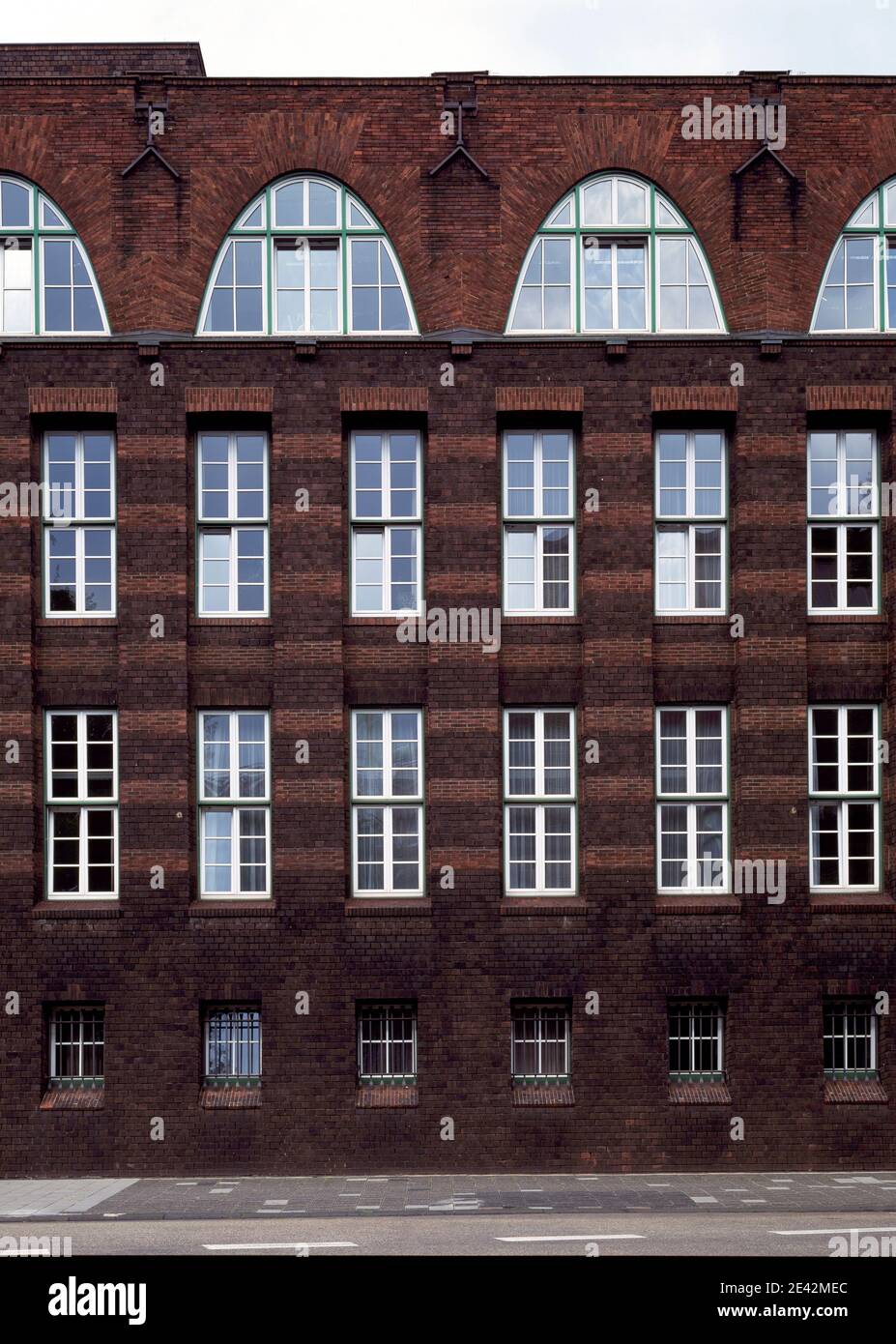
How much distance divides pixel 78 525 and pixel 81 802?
12.5 ft

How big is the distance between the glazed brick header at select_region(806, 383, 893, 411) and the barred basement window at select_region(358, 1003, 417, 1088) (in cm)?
989

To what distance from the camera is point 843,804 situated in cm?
1883

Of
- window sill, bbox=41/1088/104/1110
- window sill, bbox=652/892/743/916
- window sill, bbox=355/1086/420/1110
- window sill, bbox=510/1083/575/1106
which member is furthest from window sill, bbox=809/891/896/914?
window sill, bbox=41/1088/104/1110

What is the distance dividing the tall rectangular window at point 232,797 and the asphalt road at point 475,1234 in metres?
5.00

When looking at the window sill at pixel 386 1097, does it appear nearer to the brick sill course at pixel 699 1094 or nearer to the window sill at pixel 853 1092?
the brick sill course at pixel 699 1094

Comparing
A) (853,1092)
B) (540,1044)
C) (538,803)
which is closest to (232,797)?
(538,803)

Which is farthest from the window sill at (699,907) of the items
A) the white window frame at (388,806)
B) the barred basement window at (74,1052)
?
the barred basement window at (74,1052)

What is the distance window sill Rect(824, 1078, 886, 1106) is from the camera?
18125 mm

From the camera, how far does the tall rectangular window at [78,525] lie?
1881cm

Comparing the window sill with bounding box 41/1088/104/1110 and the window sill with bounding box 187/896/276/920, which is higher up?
the window sill with bounding box 187/896/276/920

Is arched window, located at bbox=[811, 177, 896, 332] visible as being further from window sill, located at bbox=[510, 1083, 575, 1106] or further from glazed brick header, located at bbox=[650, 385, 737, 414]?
window sill, located at bbox=[510, 1083, 575, 1106]

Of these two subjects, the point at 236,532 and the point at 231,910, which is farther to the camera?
the point at 236,532

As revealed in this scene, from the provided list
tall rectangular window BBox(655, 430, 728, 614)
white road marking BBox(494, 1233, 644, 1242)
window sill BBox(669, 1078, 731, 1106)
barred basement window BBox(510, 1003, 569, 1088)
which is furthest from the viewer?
tall rectangular window BBox(655, 430, 728, 614)

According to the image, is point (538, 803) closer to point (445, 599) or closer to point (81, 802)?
point (445, 599)
